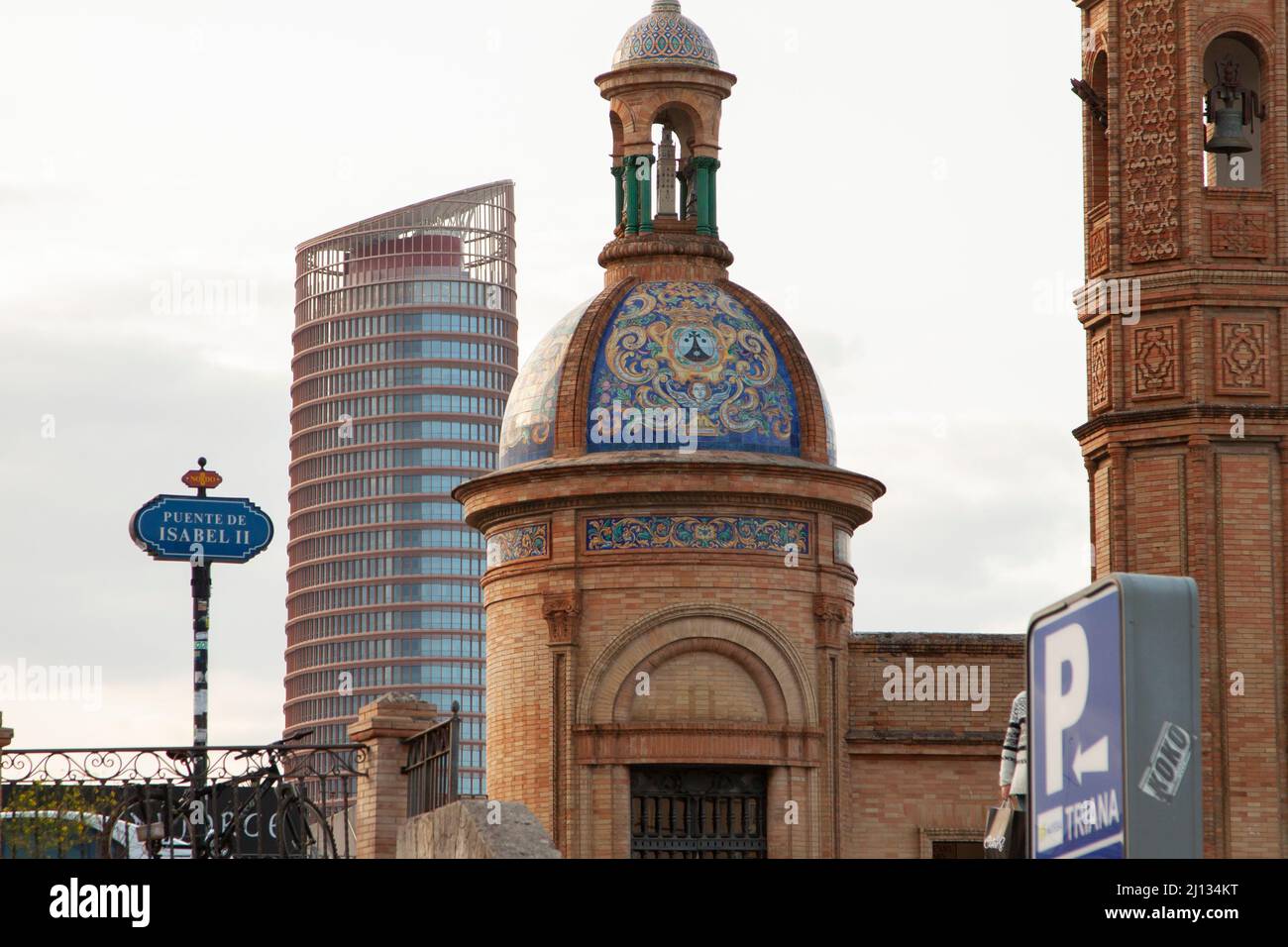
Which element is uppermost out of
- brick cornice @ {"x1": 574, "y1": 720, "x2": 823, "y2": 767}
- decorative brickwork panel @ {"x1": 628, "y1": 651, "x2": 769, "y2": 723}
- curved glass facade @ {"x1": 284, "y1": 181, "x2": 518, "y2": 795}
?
curved glass facade @ {"x1": 284, "y1": 181, "x2": 518, "y2": 795}

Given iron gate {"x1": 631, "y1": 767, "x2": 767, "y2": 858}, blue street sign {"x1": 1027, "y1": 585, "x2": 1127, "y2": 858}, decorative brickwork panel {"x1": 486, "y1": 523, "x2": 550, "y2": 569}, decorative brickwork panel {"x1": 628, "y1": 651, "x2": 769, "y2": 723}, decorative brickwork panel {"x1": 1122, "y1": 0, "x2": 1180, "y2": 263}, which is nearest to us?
blue street sign {"x1": 1027, "y1": 585, "x2": 1127, "y2": 858}

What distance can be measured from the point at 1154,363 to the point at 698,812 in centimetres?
876

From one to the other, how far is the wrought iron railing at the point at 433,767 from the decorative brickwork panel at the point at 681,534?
430 inches

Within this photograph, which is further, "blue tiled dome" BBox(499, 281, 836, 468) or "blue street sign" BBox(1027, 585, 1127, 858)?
"blue tiled dome" BBox(499, 281, 836, 468)

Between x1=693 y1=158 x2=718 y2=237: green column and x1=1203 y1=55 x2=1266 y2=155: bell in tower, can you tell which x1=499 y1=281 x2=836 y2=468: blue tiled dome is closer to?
x1=693 y1=158 x2=718 y2=237: green column

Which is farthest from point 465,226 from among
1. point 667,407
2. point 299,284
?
point 667,407

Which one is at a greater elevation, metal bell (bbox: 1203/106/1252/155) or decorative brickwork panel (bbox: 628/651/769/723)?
metal bell (bbox: 1203/106/1252/155)

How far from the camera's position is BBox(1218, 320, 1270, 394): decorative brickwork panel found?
30.0m

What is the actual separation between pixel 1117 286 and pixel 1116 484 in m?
2.38

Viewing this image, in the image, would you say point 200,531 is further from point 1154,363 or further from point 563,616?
point 1154,363

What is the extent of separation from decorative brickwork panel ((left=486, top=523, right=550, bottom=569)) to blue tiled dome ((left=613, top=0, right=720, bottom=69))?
722cm

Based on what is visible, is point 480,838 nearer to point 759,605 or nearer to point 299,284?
point 759,605

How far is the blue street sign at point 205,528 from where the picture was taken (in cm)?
2715

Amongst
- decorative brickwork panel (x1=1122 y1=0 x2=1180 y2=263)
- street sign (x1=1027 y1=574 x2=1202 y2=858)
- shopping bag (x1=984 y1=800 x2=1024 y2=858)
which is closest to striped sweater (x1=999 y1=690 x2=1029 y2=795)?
shopping bag (x1=984 y1=800 x2=1024 y2=858)
